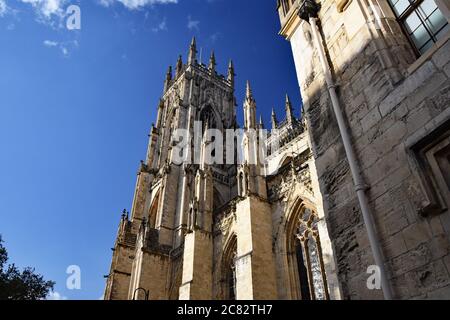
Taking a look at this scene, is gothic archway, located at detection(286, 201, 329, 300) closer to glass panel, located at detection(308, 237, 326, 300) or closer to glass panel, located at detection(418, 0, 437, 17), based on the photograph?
glass panel, located at detection(308, 237, 326, 300)

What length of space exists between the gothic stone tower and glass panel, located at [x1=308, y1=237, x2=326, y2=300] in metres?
0.04

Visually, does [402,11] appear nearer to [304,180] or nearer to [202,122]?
[304,180]

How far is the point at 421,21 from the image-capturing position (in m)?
4.59

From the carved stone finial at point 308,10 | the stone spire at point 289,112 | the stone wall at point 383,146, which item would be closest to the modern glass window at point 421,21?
the stone wall at point 383,146

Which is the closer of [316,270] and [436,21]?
[436,21]

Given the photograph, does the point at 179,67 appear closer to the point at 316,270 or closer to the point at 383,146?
the point at 316,270

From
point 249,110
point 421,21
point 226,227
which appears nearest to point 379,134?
point 421,21

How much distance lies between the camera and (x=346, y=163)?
4484 mm

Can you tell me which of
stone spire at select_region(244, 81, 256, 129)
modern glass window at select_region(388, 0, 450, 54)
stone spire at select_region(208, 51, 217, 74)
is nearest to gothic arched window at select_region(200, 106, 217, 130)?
stone spire at select_region(208, 51, 217, 74)

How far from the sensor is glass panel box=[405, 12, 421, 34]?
15.3 feet

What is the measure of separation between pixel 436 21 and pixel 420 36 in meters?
0.28

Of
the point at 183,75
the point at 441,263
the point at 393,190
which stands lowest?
the point at 441,263
